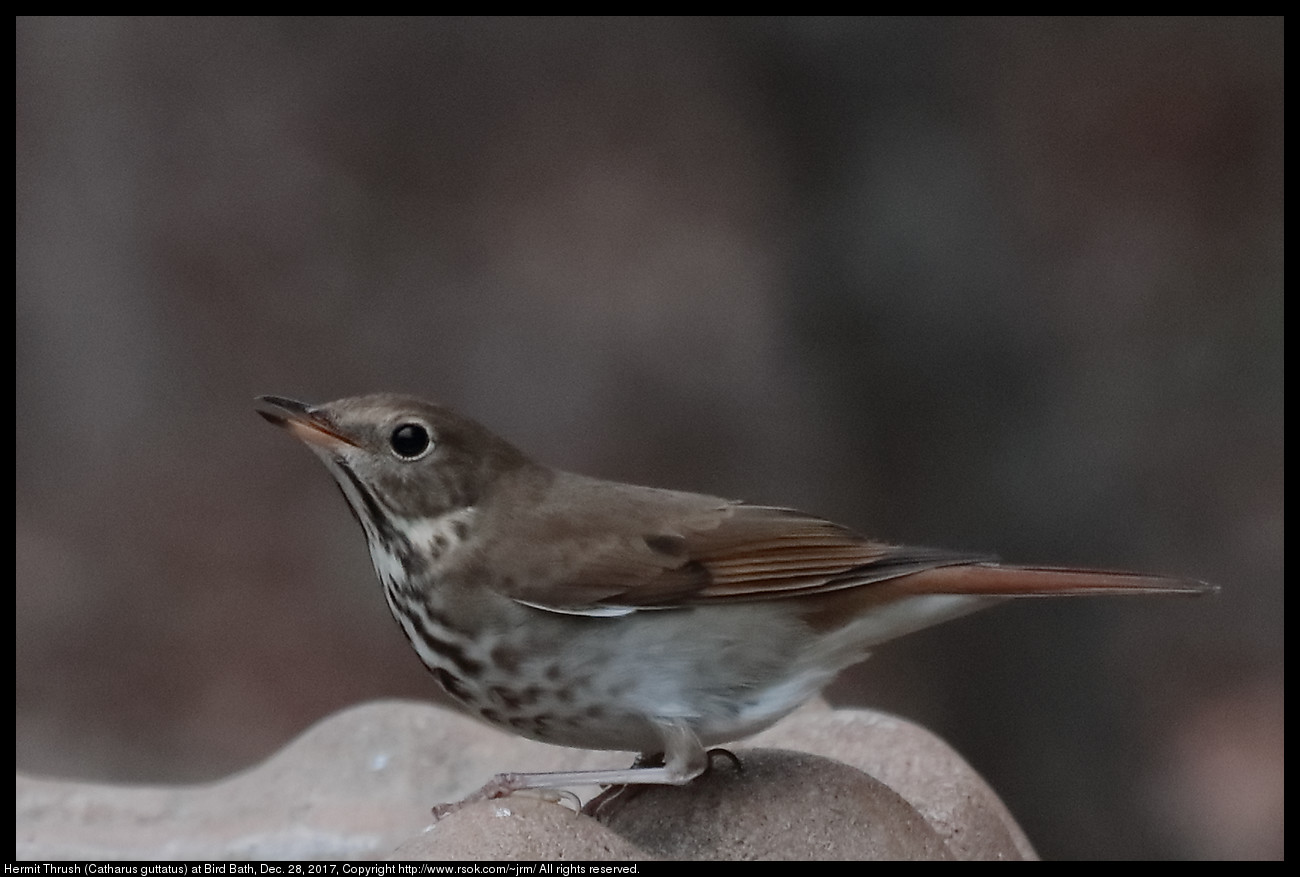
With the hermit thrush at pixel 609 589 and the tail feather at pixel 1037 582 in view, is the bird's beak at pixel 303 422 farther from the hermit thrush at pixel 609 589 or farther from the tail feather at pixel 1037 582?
the tail feather at pixel 1037 582

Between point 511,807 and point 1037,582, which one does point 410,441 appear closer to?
point 511,807

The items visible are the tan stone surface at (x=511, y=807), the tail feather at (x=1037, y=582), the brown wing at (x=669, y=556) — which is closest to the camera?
the tan stone surface at (x=511, y=807)

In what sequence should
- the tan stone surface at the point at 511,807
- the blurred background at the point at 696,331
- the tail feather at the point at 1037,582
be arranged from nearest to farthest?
1. the tan stone surface at the point at 511,807
2. the tail feather at the point at 1037,582
3. the blurred background at the point at 696,331

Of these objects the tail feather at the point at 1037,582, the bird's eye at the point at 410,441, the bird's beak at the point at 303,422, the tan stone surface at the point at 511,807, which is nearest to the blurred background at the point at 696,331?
the tan stone surface at the point at 511,807

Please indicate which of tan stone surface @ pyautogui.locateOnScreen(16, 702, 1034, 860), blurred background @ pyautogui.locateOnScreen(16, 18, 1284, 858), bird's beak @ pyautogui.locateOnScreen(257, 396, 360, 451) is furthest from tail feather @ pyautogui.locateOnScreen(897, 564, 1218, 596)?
blurred background @ pyautogui.locateOnScreen(16, 18, 1284, 858)

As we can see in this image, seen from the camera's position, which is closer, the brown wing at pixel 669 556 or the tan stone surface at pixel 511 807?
the tan stone surface at pixel 511 807

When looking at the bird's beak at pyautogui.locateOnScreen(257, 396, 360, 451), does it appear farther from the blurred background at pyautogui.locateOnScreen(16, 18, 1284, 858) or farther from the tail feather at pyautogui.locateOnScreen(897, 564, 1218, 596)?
the blurred background at pyautogui.locateOnScreen(16, 18, 1284, 858)

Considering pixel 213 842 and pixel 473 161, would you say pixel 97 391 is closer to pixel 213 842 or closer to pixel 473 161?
pixel 473 161

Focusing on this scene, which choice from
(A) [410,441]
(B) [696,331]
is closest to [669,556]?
(A) [410,441]
